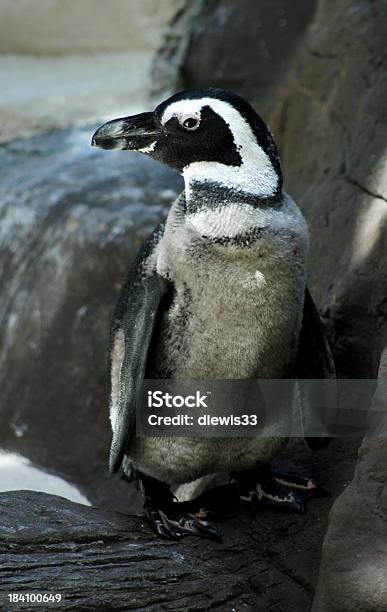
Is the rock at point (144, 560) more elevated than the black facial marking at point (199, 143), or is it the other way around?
the black facial marking at point (199, 143)

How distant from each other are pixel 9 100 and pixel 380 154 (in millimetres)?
3885

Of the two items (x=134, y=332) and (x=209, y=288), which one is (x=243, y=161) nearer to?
(x=209, y=288)

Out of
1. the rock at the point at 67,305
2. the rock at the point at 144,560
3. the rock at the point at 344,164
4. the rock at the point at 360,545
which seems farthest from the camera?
the rock at the point at 67,305

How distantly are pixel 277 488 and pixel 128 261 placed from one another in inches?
64.8

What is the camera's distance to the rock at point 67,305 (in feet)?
12.6

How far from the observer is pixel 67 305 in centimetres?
407

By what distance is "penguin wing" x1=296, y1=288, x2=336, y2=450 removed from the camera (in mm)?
2588

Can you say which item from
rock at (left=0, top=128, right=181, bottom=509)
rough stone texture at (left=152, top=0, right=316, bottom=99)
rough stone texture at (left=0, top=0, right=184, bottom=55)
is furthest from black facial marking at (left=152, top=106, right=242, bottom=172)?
rough stone texture at (left=0, top=0, right=184, bottom=55)

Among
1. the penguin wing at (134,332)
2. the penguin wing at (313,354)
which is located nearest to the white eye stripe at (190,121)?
the penguin wing at (134,332)

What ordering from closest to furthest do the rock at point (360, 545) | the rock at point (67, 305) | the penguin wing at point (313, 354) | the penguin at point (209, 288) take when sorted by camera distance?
1. the rock at point (360, 545)
2. the penguin at point (209, 288)
3. the penguin wing at point (313, 354)
4. the rock at point (67, 305)

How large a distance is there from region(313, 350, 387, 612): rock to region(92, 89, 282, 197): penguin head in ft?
2.08

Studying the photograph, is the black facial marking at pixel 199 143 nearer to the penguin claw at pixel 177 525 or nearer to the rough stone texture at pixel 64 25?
the penguin claw at pixel 177 525

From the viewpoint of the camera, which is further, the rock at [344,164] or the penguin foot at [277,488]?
the rock at [344,164]

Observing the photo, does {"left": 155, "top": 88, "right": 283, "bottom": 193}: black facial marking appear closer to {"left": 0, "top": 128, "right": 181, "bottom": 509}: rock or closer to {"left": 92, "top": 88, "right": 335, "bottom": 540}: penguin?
{"left": 92, "top": 88, "right": 335, "bottom": 540}: penguin
